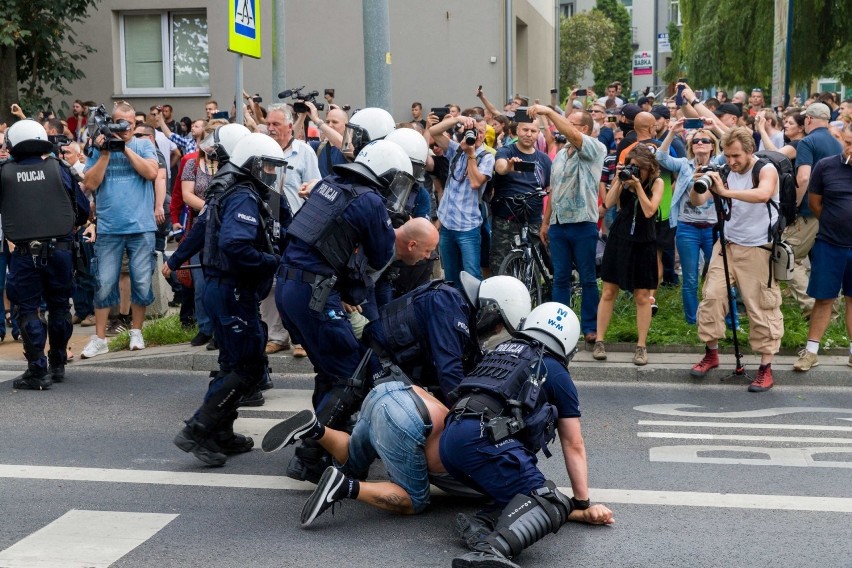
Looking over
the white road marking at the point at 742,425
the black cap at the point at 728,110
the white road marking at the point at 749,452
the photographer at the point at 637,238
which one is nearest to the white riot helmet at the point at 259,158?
the white road marking at the point at 749,452

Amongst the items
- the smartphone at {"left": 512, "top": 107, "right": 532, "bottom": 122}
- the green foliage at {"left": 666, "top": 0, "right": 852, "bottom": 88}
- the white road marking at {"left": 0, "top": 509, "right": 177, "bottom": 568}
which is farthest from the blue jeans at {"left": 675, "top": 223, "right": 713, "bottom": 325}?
the green foliage at {"left": 666, "top": 0, "right": 852, "bottom": 88}

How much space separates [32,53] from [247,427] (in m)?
13.7

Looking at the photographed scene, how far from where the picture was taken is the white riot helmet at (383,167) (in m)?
6.08

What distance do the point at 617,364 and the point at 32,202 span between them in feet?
15.7

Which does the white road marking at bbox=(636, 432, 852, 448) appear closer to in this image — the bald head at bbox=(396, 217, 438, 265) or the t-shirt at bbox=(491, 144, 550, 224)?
the bald head at bbox=(396, 217, 438, 265)

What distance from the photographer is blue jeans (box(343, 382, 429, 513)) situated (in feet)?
17.4

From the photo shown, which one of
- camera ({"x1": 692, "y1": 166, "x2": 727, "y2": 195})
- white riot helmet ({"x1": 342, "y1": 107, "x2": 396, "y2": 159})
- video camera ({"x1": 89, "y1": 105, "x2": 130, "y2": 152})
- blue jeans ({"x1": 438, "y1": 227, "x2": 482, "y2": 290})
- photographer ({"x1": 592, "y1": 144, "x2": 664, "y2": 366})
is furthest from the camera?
blue jeans ({"x1": 438, "y1": 227, "x2": 482, "y2": 290})

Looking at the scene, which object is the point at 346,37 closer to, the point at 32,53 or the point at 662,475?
the point at 32,53

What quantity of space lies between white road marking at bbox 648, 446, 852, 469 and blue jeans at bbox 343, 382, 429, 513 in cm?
173

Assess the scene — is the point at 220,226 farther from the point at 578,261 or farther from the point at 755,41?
the point at 755,41

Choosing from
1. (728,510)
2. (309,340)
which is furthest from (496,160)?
(728,510)

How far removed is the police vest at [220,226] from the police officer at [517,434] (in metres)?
1.89

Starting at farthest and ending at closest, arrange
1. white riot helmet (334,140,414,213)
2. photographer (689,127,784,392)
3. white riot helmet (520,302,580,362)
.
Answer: photographer (689,127,784,392) < white riot helmet (334,140,414,213) < white riot helmet (520,302,580,362)

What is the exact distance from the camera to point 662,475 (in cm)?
618
